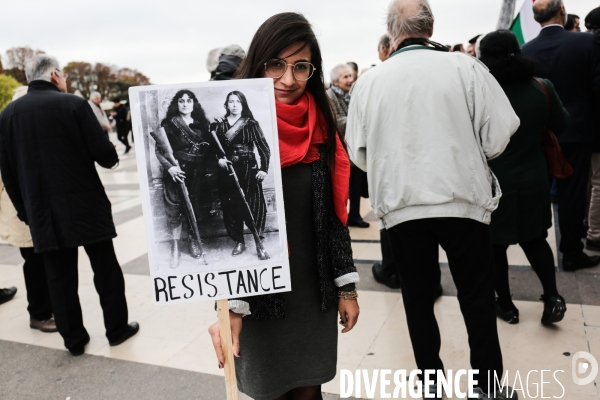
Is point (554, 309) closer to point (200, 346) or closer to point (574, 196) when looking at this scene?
point (574, 196)

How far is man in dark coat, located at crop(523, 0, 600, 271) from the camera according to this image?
3.98 meters

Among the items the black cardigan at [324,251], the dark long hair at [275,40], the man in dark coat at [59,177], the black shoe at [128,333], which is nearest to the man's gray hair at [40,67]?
the man in dark coat at [59,177]

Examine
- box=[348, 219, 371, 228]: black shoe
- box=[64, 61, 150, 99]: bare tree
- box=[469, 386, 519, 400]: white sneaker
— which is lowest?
box=[469, 386, 519, 400]: white sneaker

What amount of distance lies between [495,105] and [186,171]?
1.51 metres

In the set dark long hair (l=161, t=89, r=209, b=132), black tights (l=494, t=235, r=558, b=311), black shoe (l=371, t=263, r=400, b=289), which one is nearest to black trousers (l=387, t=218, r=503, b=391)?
black tights (l=494, t=235, r=558, b=311)

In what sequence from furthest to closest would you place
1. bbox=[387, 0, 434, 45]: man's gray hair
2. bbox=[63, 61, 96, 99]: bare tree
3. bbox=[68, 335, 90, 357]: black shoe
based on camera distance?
bbox=[63, 61, 96, 99]: bare tree
bbox=[68, 335, 90, 357]: black shoe
bbox=[387, 0, 434, 45]: man's gray hair

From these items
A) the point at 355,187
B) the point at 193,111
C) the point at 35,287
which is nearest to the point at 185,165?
the point at 193,111

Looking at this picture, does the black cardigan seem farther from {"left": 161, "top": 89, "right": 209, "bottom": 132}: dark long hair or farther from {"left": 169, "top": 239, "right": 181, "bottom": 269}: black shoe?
{"left": 161, "top": 89, "right": 209, "bottom": 132}: dark long hair

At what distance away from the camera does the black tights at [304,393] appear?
195 centimetres

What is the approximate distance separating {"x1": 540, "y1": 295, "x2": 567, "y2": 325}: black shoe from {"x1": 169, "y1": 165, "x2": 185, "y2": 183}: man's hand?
2668 mm

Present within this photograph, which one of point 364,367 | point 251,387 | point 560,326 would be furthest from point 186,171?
point 560,326

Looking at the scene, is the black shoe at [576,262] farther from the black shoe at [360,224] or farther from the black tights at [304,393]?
the black tights at [304,393]

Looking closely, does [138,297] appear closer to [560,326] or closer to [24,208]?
[24,208]

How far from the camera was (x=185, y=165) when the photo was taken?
1.47 metres
